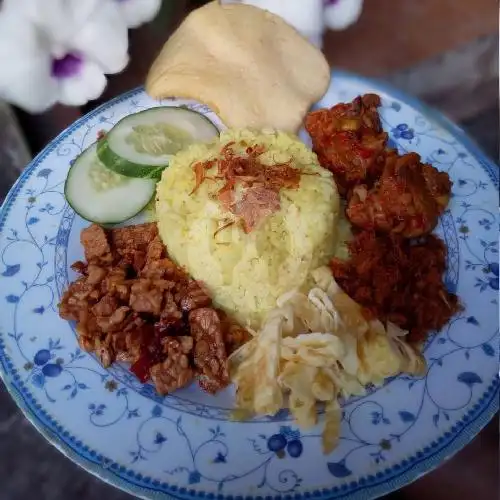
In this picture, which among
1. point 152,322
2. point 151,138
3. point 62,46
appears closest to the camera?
point 152,322

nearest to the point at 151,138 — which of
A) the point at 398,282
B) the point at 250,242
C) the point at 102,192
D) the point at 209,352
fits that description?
the point at 102,192

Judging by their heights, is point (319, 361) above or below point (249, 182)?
below

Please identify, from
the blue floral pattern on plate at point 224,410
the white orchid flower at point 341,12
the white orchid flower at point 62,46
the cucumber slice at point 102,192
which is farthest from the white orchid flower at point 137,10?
the blue floral pattern on plate at point 224,410

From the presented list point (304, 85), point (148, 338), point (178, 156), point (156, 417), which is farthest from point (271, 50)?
point (156, 417)

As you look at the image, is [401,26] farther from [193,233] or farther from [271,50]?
[193,233]

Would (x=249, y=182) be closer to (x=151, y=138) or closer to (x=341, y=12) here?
(x=151, y=138)

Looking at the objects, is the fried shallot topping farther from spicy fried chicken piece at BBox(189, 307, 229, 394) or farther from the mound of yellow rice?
spicy fried chicken piece at BBox(189, 307, 229, 394)
